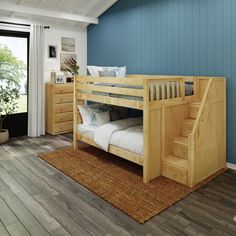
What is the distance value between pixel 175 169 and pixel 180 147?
32cm

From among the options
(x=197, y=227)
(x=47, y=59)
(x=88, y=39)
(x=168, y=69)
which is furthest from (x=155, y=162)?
(x=88, y=39)

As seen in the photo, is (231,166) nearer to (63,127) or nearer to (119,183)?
(119,183)

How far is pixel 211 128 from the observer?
3.24m

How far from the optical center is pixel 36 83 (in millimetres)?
5074

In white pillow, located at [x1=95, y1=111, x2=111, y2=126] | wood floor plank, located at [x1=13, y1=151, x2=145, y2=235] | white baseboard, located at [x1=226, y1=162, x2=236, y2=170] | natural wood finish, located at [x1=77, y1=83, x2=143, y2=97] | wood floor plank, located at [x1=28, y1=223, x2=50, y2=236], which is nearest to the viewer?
wood floor plank, located at [x1=28, y1=223, x2=50, y2=236]

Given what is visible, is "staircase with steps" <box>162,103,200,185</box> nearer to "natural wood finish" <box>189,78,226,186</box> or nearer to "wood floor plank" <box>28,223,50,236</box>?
"natural wood finish" <box>189,78,226,186</box>

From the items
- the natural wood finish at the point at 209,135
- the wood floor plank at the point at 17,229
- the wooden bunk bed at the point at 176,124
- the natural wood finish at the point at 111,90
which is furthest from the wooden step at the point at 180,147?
the wood floor plank at the point at 17,229

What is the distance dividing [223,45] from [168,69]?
0.98 m

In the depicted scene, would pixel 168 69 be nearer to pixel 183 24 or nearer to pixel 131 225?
pixel 183 24

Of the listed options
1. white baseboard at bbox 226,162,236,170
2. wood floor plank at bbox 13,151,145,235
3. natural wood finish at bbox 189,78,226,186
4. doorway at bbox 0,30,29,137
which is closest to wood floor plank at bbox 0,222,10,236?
wood floor plank at bbox 13,151,145,235

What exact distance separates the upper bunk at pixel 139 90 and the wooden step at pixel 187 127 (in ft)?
1.00

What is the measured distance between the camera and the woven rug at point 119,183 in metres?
2.55

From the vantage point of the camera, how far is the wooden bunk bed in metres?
2.99

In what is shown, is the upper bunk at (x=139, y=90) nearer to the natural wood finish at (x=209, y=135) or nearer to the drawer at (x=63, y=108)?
the natural wood finish at (x=209, y=135)
